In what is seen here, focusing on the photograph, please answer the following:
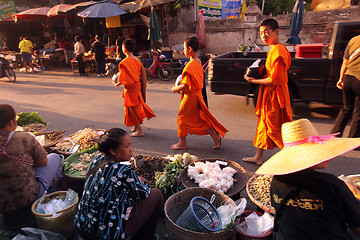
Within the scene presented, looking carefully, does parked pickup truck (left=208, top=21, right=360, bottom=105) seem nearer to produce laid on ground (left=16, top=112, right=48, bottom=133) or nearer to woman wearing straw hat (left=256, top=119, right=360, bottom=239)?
produce laid on ground (left=16, top=112, right=48, bottom=133)

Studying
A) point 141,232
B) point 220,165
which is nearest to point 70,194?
point 141,232

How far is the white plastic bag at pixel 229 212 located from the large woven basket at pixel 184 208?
0.07m

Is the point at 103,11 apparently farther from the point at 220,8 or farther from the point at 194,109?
the point at 194,109

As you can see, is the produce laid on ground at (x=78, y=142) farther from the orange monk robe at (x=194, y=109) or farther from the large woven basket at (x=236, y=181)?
the large woven basket at (x=236, y=181)

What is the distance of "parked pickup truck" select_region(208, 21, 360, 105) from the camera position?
5.18 metres

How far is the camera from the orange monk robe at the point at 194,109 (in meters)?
4.11

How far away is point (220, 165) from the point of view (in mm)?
3414

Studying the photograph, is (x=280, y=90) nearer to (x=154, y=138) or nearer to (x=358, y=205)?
(x=358, y=205)

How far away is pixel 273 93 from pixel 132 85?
2552mm

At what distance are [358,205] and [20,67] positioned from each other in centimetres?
1862

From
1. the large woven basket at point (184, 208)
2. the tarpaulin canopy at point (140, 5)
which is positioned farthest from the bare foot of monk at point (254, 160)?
the tarpaulin canopy at point (140, 5)

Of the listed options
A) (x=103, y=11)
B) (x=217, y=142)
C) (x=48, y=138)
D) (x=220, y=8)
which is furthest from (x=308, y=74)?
(x=220, y=8)

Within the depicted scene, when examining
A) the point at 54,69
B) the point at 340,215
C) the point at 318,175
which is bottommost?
the point at 54,69

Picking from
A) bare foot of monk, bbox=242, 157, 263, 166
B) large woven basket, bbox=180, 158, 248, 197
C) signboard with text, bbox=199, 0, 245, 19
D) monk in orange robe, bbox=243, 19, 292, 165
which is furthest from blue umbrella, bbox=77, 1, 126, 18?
large woven basket, bbox=180, 158, 248, 197
